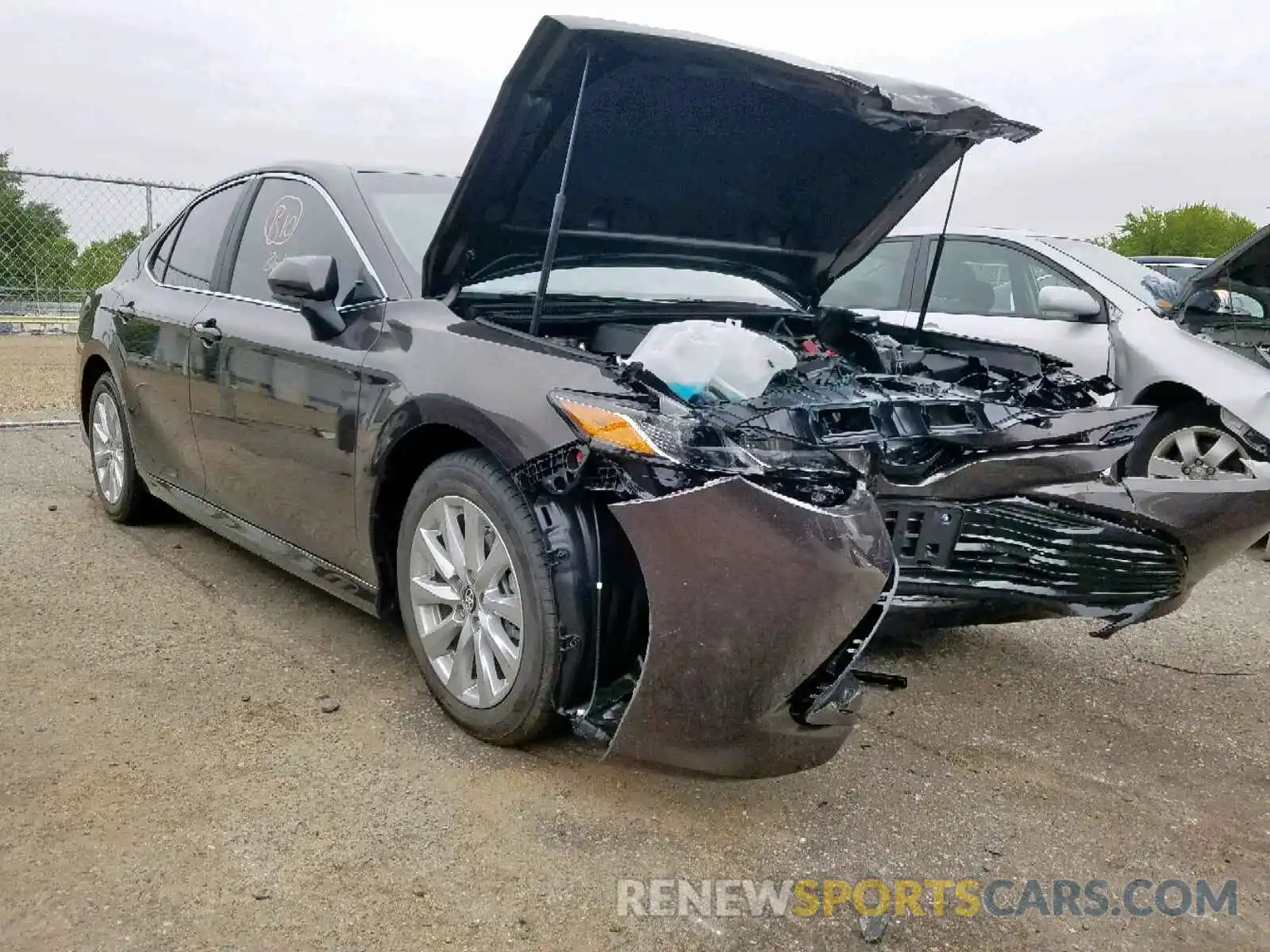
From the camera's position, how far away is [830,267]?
427cm

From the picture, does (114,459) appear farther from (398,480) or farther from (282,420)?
A: (398,480)

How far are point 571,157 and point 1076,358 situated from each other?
381 centimetres

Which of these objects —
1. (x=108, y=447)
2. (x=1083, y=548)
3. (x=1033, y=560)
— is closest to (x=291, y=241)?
(x=108, y=447)

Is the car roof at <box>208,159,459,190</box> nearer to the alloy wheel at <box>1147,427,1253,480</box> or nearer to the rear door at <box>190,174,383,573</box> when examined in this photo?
the rear door at <box>190,174,383,573</box>

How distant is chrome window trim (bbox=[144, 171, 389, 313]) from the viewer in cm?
326

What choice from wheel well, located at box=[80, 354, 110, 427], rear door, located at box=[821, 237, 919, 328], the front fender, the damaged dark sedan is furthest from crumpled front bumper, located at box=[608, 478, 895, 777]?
rear door, located at box=[821, 237, 919, 328]

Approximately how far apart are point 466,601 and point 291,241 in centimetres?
158

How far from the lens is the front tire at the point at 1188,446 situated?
5125 mm

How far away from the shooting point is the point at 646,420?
7.75 ft

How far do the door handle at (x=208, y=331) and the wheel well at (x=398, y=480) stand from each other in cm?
115

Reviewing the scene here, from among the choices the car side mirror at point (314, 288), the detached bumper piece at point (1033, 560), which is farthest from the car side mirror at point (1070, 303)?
the car side mirror at point (314, 288)

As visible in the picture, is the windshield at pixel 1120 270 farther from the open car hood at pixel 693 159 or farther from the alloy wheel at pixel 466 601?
the alloy wheel at pixel 466 601

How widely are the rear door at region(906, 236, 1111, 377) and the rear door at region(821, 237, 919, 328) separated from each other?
87 millimetres

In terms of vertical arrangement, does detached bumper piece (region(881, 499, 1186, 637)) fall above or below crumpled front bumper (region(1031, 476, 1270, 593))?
below
